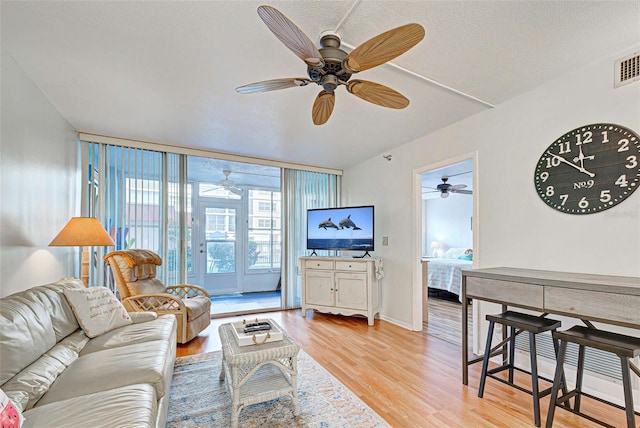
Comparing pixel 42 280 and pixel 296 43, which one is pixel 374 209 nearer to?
pixel 296 43

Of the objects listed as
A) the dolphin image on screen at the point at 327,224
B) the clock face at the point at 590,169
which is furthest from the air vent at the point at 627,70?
the dolphin image on screen at the point at 327,224

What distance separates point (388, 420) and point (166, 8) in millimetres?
2759

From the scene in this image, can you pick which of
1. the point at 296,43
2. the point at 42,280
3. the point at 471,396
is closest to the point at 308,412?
the point at 471,396

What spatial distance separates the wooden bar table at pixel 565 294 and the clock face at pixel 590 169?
1.77 feet

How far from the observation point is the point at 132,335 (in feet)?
7.04

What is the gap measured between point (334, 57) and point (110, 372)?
2.08 m

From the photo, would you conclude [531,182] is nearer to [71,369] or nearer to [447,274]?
[447,274]

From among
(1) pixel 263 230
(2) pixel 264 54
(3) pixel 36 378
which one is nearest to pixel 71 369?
(3) pixel 36 378

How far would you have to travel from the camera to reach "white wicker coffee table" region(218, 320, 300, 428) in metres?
1.82

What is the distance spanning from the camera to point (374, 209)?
444 centimetres

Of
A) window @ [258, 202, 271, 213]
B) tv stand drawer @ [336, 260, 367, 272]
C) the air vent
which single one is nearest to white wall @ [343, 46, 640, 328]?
the air vent

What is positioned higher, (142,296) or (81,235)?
(81,235)

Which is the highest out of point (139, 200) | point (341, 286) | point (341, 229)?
point (139, 200)

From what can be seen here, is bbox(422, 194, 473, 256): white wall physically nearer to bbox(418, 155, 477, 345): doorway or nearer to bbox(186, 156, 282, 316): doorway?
bbox(418, 155, 477, 345): doorway
